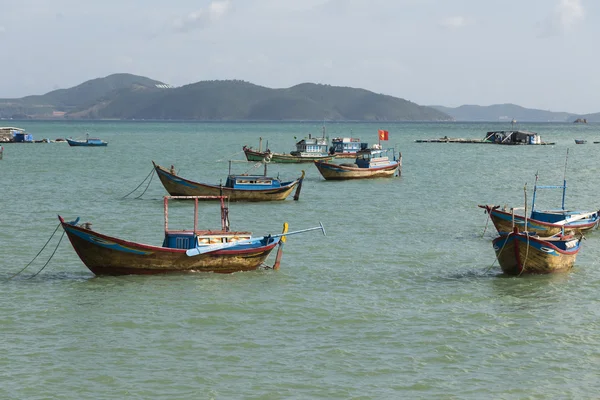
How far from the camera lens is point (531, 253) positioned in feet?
98.9

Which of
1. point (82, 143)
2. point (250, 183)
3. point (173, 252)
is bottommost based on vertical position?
point (82, 143)

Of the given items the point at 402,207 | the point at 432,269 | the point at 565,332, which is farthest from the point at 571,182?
the point at 565,332

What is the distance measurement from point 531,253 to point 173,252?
13.1 meters

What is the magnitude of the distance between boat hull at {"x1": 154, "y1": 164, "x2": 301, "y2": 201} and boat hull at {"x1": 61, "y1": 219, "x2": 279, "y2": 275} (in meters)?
23.3

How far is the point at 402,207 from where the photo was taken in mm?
53906

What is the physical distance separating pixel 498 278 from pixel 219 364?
13.6 m

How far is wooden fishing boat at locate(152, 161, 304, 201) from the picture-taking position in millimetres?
54000

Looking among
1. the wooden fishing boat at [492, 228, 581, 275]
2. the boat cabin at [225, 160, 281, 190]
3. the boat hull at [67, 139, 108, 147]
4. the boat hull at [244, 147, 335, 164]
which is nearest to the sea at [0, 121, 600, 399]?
the wooden fishing boat at [492, 228, 581, 275]

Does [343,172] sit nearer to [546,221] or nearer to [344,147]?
[546,221]

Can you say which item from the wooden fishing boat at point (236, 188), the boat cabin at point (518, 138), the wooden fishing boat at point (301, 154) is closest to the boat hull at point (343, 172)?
the wooden fishing boat at point (236, 188)

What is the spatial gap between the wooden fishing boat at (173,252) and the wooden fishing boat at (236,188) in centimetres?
2290

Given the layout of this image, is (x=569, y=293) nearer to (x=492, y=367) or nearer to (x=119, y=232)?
(x=492, y=367)

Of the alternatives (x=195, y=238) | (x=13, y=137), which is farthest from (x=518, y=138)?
(x=195, y=238)

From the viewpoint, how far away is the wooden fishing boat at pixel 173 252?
29.2 m
